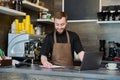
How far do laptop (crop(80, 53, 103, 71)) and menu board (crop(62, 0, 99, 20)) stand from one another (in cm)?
227

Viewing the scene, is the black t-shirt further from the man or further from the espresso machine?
the espresso machine

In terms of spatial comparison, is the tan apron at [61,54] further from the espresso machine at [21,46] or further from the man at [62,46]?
the espresso machine at [21,46]

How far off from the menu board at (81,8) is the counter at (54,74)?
2421mm

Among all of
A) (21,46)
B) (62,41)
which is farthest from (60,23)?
(21,46)

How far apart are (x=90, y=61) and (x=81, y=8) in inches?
99.6

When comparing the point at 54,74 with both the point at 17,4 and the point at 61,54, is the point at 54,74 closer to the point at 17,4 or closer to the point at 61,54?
the point at 61,54

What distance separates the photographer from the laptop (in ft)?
7.31

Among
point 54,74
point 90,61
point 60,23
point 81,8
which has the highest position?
point 81,8

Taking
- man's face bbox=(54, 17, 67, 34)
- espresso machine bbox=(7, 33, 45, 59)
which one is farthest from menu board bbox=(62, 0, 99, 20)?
man's face bbox=(54, 17, 67, 34)

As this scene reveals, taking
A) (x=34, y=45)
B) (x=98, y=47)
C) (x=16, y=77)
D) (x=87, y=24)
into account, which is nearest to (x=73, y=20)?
(x=87, y=24)

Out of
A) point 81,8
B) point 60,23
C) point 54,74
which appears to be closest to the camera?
point 54,74

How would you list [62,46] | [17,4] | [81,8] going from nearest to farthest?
[62,46] < [17,4] < [81,8]

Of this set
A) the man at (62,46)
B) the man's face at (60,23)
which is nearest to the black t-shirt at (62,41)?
the man at (62,46)

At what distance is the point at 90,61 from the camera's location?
230 cm
